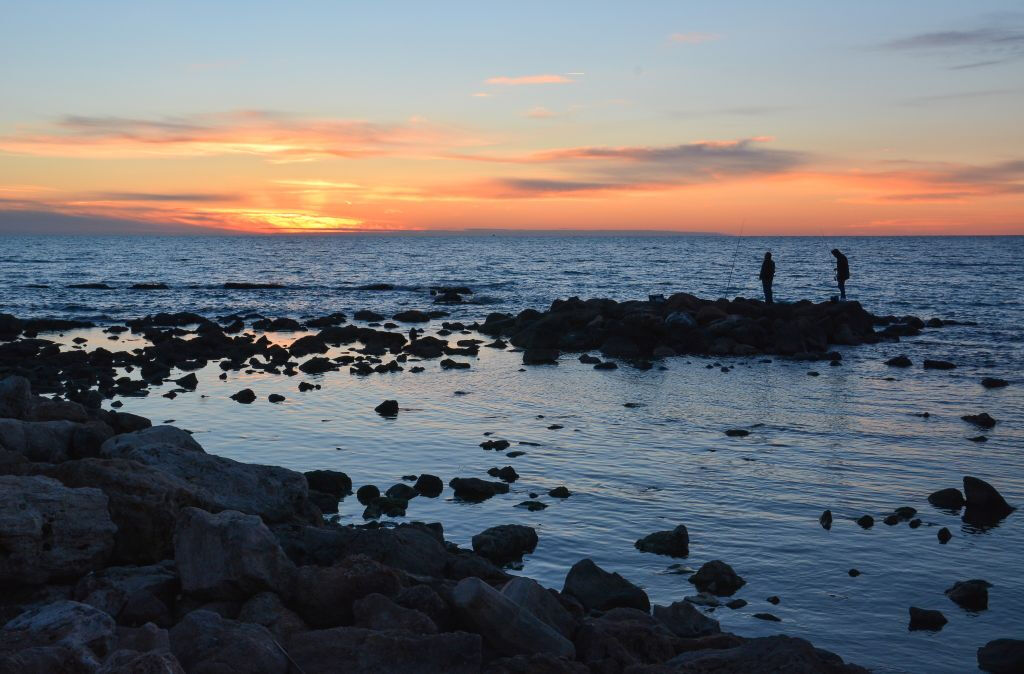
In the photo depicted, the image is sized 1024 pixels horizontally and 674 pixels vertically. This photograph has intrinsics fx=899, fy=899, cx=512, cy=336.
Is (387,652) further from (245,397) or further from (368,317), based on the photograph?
(368,317)

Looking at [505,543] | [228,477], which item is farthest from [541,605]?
[228,477]

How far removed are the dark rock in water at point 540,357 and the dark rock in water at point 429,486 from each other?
1419 centimetres

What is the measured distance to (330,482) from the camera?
497 inches

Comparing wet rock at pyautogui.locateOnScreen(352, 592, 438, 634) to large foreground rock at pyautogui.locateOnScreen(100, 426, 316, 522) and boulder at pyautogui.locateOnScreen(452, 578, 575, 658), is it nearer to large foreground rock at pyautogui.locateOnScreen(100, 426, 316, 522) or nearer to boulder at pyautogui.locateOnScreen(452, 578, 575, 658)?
boulder at pyautogui.locateOnScreen(452, 578, 575, 658)

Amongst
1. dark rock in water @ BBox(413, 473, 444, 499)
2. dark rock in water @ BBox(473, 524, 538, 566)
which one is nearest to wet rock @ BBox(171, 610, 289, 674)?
dark rock in water @ BBox(473, 524, 538, 566)

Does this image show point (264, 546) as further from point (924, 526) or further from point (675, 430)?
point (675, 430)

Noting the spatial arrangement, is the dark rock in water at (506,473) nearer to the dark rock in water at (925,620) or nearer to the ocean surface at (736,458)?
the ocean surface at (736,458)

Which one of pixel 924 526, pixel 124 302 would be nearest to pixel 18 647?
pixel 924 526

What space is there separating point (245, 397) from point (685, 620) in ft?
46.1

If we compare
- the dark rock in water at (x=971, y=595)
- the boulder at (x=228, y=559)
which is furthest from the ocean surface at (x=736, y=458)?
the boulder at (x=228, y=559)

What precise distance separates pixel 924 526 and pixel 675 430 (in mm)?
6206

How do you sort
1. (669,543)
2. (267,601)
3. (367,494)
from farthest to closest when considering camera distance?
(367,494) → (669,543) → (267,601)

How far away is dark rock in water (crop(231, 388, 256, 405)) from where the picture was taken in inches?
782

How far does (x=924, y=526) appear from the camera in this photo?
37.0 ft
